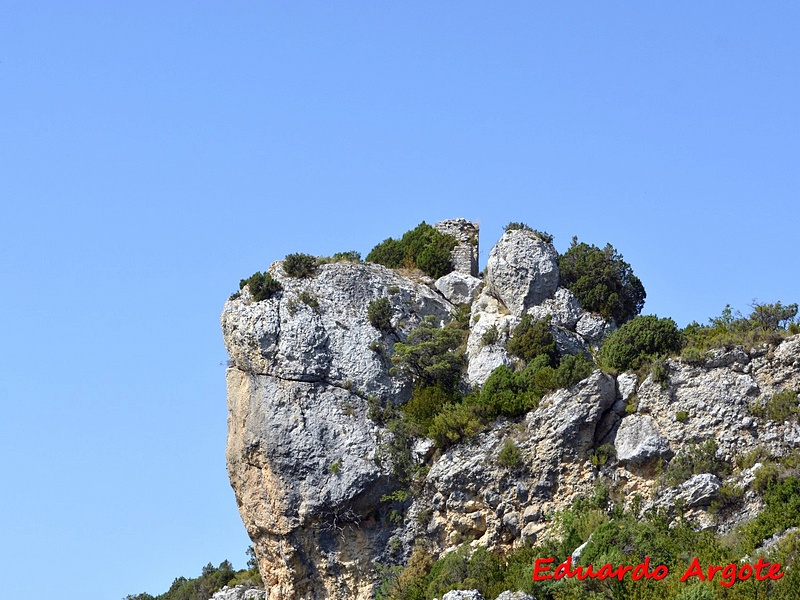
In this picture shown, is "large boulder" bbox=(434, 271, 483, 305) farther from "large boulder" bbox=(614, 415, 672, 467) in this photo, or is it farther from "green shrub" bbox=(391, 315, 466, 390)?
"large boulder" bbox=(614, 415, 672, 467)

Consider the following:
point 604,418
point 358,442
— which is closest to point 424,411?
point 358,442

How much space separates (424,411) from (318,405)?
3027mm

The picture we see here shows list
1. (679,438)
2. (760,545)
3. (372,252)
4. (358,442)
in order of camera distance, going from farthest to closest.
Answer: (372,252), (358,442), (679,438), (760,545)

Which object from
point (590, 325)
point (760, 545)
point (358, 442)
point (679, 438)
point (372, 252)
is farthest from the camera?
point (372, 252)

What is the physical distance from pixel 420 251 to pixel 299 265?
5725 mm

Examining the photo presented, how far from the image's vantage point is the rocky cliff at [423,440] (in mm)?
39062

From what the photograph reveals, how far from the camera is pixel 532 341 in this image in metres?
43.1

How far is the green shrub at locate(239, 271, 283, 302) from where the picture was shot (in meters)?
44.1

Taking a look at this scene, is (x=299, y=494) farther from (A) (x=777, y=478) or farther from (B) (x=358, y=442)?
(A) (x=777, y=478)

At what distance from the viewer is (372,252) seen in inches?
2044

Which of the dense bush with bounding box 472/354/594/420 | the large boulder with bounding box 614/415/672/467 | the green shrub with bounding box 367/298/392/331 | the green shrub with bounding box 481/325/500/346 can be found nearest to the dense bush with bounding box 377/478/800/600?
the large boulder with bounding box 614/415/672/467

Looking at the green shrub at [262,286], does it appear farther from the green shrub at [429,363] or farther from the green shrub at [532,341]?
the green shrub at [532,341]

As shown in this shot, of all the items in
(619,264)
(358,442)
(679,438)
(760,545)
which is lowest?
(760,545)

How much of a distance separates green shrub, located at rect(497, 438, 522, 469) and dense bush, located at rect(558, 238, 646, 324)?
23.1 ft
